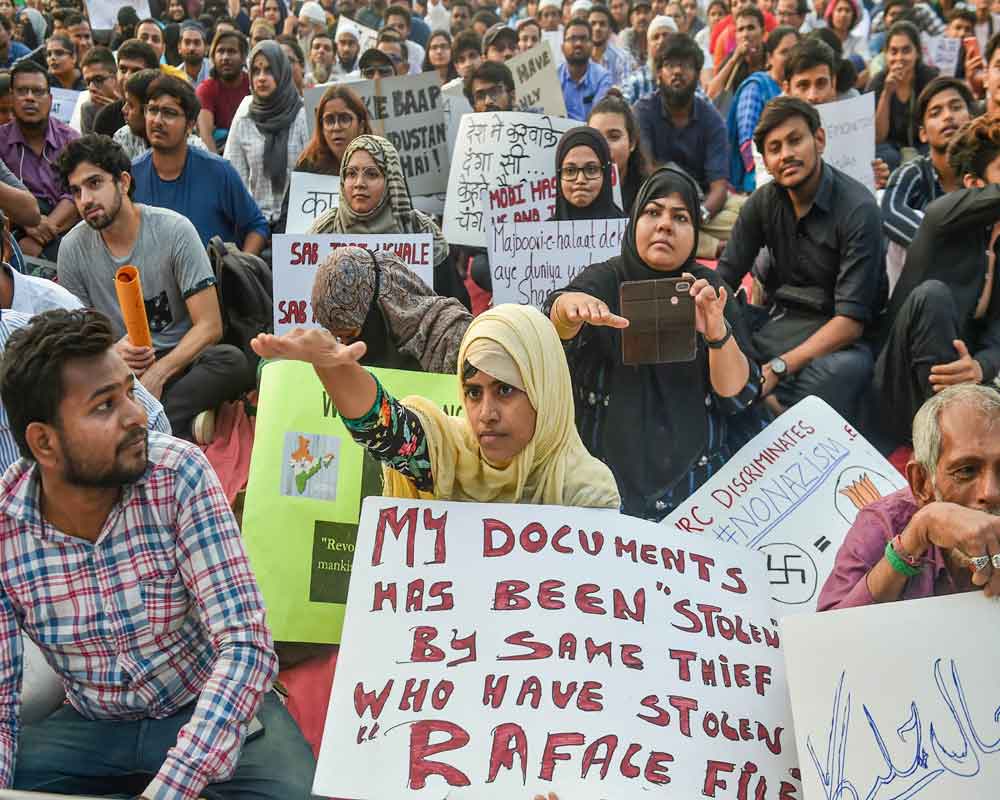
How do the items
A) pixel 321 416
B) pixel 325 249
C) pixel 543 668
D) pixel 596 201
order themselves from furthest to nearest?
pixel 596 201, pixel 325 249, pixel 321 416, pixel 543 668

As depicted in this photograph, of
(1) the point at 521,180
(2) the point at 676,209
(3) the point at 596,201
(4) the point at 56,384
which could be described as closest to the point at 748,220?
(3) the point at 596,201

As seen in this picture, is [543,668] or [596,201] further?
[596,201]

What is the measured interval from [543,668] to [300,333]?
35.7 inches

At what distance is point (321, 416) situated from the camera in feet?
12.3

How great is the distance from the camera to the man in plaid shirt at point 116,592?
2.45 meters

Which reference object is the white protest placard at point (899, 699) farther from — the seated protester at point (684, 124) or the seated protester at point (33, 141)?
the seated protester at point (33, 141)

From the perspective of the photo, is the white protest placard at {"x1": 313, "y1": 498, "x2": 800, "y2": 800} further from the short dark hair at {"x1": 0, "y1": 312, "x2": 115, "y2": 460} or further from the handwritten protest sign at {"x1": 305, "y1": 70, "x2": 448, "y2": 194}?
the handwritten protest sign at {"x1": 305, "y1": 70, "x2": 448, "y2": 194}

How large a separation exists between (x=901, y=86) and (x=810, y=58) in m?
2.16

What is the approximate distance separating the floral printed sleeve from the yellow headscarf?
0.09 ft

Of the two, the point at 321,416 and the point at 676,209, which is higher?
the point at 676,209

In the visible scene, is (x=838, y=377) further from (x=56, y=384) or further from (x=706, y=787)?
(x=56, y=384)

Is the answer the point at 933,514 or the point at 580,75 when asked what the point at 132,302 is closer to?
the point at 933,514

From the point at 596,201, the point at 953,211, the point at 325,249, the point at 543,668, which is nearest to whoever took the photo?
the point at 543,668

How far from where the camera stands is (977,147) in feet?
15.6
